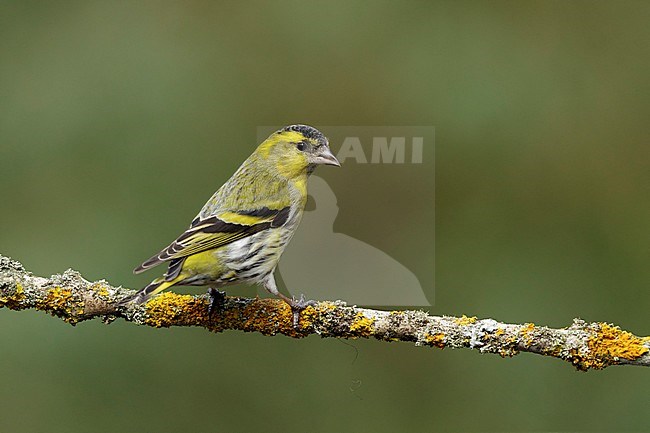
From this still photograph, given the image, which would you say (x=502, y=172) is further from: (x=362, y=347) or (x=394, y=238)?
(x=362, y=347)

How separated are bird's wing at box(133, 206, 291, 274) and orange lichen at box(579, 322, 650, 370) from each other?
1179mm

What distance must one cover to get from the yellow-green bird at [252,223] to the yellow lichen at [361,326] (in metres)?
0.20

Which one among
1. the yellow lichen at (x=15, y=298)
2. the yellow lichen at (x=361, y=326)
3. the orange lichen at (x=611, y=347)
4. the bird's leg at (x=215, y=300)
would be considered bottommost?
the orange lichen at (x=611, y=347)

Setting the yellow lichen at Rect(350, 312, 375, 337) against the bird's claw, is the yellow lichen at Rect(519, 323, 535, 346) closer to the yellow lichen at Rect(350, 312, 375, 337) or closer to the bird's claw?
the yellow lichen at Rect(350, 312, 375, 337)

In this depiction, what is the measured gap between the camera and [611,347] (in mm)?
2951

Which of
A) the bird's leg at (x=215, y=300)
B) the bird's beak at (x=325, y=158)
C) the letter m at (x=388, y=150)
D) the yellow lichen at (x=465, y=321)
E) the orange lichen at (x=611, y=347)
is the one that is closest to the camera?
the orange lichen at (x=611, y=347)

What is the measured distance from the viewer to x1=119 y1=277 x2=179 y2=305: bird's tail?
300 centimetres

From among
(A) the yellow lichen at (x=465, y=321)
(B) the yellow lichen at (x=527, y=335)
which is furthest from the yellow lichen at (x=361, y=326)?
(B) the yellow lichen at (x=527, y=335)

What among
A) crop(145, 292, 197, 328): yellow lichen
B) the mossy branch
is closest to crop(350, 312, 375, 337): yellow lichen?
the mossy branch

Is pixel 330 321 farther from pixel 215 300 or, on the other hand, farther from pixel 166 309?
pixel 166 309

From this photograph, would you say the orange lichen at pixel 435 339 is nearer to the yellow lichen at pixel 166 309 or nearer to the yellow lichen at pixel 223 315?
the yellow lichen at pixel 223 315

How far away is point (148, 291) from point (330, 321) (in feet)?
2.04

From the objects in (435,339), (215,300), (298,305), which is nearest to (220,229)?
(215,300)

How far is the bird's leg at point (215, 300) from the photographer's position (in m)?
3.32
